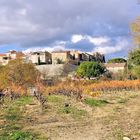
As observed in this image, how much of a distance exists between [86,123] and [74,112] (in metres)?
3.02

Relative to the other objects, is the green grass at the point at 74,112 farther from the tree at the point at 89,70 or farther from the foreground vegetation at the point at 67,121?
the tree at the point at 89,70

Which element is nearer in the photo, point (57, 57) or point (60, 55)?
point (60, 55)

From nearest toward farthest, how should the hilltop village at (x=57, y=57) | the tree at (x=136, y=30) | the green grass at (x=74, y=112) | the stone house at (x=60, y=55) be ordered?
the green grass at (x=74, y=112)
the tree at (x=136, y=30)
the hilltop village at (x=57, y=57)
the stone house at (x=60, y=55)

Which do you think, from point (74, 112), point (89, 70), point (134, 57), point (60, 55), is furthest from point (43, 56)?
point (74, 112)

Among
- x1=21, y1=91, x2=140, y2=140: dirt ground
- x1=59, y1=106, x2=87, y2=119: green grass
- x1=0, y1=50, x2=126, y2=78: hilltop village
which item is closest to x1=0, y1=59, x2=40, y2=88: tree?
x1=21, y1=91, x2=140, y2=140: dirt ground

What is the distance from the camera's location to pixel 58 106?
19406 millimetres

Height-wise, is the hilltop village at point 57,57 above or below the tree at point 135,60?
above

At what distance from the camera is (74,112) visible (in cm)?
1759

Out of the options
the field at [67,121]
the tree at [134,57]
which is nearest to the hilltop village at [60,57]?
the tree at [134,57]

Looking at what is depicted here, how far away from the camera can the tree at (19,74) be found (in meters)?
42.2

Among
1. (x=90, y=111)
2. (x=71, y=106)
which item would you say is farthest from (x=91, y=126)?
(x=71, y=106)

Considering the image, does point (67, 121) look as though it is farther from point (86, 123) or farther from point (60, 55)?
point (60, 55)

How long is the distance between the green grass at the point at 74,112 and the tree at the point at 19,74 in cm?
2313

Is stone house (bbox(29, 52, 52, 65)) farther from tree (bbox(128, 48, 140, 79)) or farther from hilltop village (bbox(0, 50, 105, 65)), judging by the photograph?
tree (bbox(128, 48, 140, 79))
